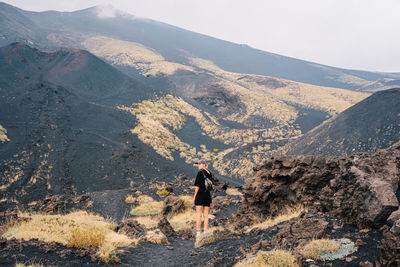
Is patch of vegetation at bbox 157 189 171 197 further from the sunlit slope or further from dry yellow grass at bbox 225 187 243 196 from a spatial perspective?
the sunlit slope

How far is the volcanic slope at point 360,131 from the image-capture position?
25109 mm

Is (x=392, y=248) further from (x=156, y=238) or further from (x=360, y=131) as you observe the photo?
(x=360, y=131)

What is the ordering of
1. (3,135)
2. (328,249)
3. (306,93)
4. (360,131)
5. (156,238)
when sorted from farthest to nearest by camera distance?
(306,93), (360,131), (3,135), (156,238), (328,249)

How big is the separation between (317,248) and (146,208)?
10.1 m

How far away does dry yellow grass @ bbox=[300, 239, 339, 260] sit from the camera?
3.94 meters

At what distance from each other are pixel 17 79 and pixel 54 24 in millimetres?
85055

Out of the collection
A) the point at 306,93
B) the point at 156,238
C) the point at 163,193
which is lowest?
the point at 163,193

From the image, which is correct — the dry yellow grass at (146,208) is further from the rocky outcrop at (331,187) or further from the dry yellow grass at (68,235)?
the dry yellow grass at (68,235)

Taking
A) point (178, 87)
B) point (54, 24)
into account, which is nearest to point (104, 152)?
point (178, 87)

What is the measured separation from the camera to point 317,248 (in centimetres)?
402

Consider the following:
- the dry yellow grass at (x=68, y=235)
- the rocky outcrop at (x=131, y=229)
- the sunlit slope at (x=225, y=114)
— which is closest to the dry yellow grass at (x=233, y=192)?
the rocky outcrop at (x=131, y=229)

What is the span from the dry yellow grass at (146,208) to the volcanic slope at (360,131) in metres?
18.9

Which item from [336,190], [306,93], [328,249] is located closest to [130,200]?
[336,190]

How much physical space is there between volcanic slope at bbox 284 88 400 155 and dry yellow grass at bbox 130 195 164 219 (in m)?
18.9
